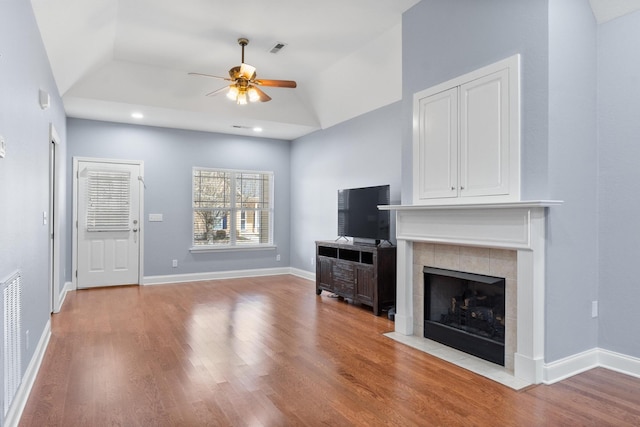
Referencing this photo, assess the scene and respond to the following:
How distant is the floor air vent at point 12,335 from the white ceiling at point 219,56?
6.88ft

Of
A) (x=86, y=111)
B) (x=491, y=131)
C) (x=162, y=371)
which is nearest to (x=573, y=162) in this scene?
(x=491, y=131)

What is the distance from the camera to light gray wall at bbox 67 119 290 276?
646 cm

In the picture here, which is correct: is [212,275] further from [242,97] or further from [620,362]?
[620,362]

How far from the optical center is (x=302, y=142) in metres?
7.64

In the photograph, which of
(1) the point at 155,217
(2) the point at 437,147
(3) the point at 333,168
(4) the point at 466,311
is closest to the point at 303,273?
(3) the point at 333,168

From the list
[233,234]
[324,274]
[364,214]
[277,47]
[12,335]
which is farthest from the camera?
[233,234]

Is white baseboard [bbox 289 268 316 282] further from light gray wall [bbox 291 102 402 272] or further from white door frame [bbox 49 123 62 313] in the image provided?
white door frame [bbox 49 123 62 313]

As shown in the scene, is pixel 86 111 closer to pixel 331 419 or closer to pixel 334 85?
pixel 334 85

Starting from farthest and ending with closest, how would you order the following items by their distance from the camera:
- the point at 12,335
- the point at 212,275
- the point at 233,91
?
the point at 212,275
the point at 233,91
the point at 12,335

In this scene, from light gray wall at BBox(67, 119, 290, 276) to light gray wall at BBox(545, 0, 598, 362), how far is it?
5599mm

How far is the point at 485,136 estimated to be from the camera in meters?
3.13

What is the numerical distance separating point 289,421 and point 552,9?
3.20m

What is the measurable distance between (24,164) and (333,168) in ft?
14.9

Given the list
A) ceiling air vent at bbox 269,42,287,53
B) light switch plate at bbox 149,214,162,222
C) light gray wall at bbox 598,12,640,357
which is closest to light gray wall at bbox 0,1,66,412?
ceiling air vent at bbox 269,42,287,53
